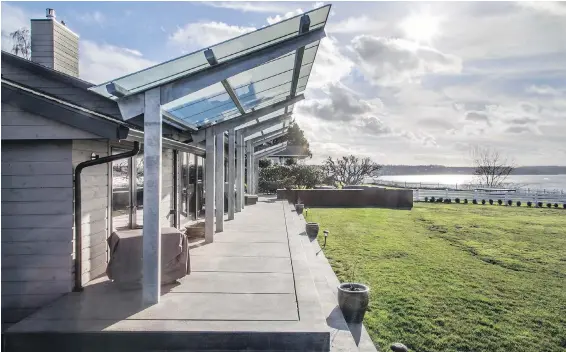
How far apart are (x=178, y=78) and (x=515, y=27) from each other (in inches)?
295

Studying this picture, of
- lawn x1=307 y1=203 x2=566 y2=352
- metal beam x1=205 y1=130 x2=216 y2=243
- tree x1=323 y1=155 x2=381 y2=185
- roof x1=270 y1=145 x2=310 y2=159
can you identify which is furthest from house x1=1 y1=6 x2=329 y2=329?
tree x1=323 y1=155 x2=381 y2=185

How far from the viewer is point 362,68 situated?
563 inches

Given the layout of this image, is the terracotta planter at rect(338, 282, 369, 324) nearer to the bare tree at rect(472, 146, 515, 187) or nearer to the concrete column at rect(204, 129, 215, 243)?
the concrete column at rect(204, 129, 215, 243)

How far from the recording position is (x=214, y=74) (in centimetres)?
514

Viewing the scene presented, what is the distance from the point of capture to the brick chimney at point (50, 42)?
851cm

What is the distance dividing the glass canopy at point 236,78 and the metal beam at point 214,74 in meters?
0.07

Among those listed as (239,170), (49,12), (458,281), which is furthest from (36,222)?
(239,170)

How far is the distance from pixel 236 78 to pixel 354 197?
54.3ft

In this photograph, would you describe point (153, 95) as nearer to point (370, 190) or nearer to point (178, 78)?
point (178, 78)

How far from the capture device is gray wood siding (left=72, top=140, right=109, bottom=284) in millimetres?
5250

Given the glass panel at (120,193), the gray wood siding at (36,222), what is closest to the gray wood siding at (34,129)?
the gray wood siding at (36,222)

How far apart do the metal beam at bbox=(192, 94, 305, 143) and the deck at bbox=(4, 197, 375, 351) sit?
10.4 ft

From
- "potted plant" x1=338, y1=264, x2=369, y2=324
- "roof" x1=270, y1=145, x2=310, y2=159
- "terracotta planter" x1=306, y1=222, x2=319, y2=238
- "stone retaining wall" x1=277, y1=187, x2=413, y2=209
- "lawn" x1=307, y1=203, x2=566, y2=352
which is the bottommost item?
"lawn" x1=307, y1=203, x2=566, y2=352

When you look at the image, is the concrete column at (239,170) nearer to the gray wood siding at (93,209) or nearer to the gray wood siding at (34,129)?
the gray wood siding at (93,209)
